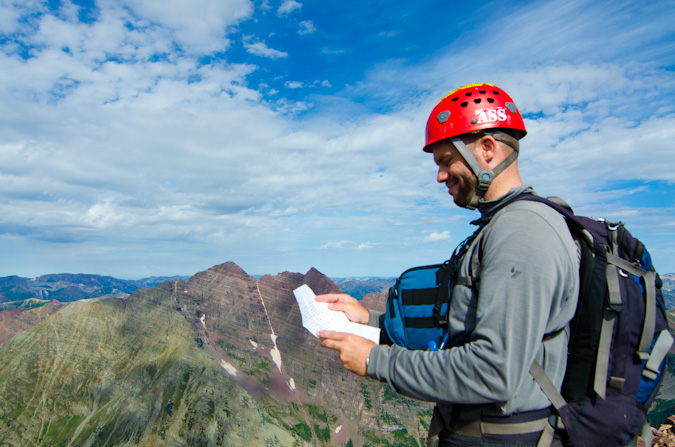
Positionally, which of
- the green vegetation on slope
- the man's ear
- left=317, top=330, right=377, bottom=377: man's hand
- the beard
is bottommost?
the green vegetation on slope

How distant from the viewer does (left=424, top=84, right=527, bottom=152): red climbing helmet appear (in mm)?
4574

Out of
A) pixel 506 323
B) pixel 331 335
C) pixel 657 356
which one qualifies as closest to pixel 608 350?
pixel 657 356

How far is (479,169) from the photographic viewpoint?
446 cm

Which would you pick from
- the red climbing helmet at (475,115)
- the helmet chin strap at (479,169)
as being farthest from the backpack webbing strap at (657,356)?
the red climbing helmet at (475,115)

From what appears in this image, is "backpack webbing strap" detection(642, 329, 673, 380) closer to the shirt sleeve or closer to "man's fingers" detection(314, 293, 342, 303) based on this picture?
the shirt sleeve

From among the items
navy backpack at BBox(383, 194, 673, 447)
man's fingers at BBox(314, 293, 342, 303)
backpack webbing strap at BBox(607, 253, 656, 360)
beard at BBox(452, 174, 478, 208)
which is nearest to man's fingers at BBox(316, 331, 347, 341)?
man's fingers at BBox(314, 293, 342, 303)

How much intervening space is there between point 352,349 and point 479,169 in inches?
100

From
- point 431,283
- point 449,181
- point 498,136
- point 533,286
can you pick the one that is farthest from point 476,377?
point 498,136

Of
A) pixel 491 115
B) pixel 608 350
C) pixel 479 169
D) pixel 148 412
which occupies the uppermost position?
pixel 491 115

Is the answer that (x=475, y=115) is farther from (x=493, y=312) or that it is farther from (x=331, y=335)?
(x=331, y=335)

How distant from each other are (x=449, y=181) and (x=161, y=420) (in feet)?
663

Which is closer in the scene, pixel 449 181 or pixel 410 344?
pixel 410 344

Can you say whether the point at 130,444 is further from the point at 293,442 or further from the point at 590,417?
the point at 590,417

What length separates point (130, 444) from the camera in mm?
159000
